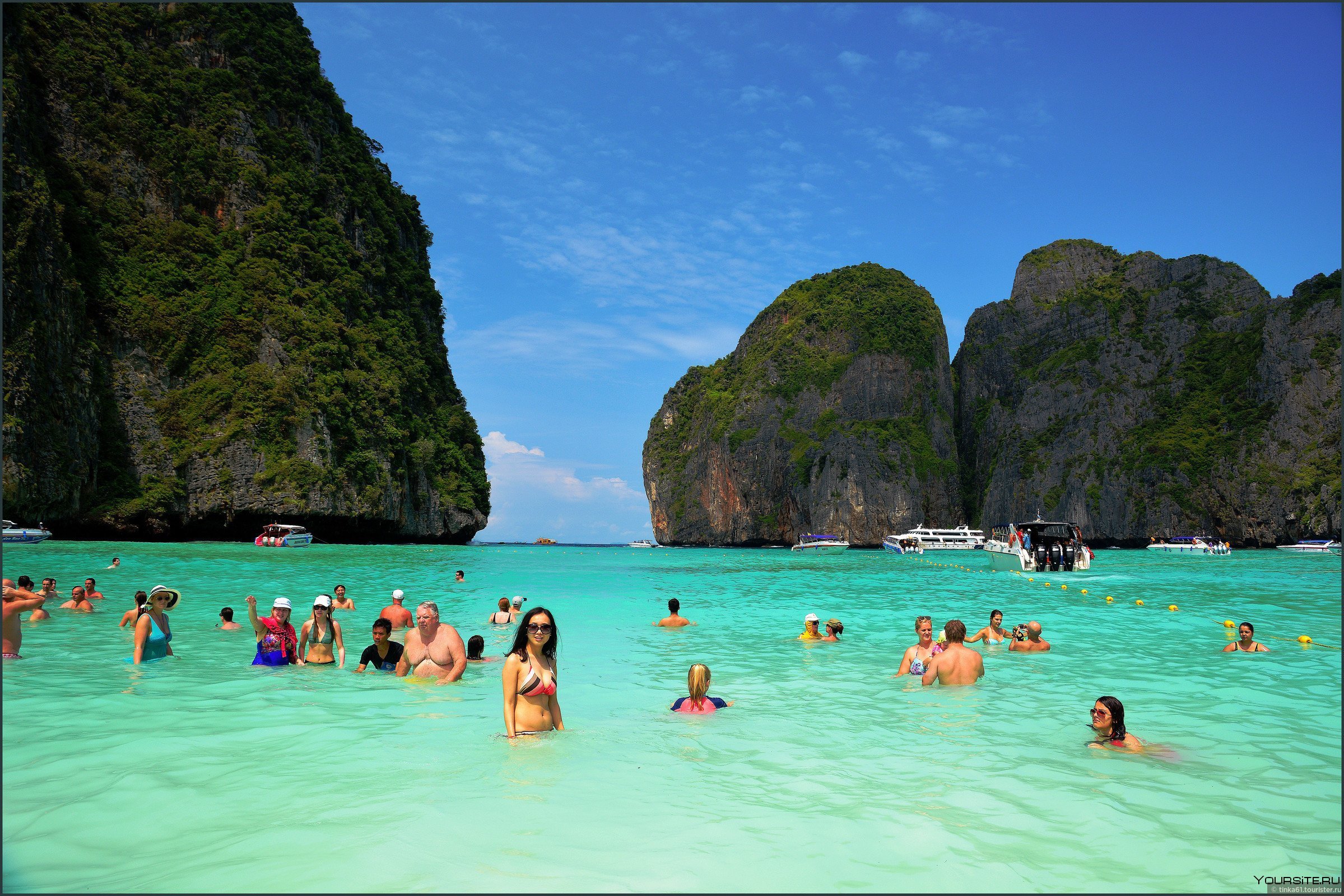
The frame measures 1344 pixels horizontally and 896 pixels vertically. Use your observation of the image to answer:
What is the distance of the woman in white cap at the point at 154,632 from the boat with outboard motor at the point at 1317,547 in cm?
9178

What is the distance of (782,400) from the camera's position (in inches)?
5044

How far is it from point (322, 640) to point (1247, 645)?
1692cm

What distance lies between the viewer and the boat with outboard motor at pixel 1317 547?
7450cm

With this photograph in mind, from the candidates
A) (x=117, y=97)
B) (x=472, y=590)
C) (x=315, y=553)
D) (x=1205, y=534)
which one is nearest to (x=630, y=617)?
(x=472, y=590)

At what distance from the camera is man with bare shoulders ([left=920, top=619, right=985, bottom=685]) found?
455 inches

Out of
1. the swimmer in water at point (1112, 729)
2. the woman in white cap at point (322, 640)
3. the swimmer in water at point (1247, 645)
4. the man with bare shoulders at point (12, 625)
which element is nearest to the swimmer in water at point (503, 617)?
the woman in white cap at point (322, 640)

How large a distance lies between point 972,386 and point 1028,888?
5521 inches

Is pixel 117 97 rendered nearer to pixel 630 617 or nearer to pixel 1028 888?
pixel 630 617

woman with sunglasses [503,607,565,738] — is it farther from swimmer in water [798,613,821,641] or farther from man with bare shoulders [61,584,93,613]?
man with bare shoulders [61,584,93,613]

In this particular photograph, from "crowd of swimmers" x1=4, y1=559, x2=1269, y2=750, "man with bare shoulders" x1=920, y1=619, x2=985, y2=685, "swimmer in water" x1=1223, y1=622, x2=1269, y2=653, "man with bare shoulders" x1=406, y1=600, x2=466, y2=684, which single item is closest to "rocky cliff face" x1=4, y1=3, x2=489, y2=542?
"crowd of swimmers" x1=4, y1=559, x2=1269, y2=750

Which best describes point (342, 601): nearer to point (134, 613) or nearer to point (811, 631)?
point (134, 613)

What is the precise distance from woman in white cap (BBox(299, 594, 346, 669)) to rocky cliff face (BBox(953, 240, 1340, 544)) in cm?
10033

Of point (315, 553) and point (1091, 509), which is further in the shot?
point (1091, 509)

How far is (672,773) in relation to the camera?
7.46m
